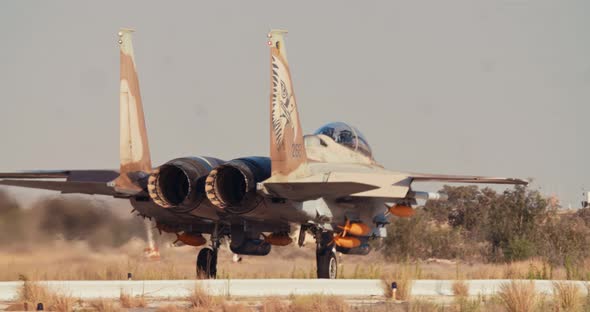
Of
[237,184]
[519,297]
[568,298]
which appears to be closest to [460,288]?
[568,298]

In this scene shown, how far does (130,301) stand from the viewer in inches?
585

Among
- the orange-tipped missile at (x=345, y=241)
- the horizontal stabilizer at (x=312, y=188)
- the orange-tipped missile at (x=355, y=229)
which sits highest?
the horizontal stabilizer at (x=312, y=188)

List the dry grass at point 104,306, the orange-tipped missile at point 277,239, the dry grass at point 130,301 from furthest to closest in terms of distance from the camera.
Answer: the orange-tipped missile at point 277,239 < the dry grass at point 130,301 < the dry grass at point 104,306

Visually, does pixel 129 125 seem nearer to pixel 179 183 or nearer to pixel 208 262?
pixel 179 183

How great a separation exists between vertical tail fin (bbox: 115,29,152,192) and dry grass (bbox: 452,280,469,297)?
626cm

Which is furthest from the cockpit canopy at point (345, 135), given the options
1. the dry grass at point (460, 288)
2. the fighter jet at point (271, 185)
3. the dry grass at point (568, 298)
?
the dry grass at point (568, 298)

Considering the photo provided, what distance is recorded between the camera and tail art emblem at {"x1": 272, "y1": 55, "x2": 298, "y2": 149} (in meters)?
18.6

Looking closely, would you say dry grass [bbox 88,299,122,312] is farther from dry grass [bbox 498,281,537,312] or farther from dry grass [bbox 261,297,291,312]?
dry grass [bbox 498,281,537,312]

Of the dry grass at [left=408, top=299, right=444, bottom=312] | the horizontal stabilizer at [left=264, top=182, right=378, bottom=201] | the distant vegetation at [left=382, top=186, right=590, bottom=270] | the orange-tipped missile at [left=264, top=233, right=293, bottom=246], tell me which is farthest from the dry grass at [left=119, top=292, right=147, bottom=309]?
the distant vegetation at [left=382, top=186, right=590, bottom=270]

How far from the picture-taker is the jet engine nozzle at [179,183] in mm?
19156

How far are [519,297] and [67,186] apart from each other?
9680 millimetres

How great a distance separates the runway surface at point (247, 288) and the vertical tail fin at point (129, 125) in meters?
3.71

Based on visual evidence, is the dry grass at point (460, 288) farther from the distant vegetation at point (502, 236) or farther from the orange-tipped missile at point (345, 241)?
the distant vegetation at point (502, 236)

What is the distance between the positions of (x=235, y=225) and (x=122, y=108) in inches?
141
